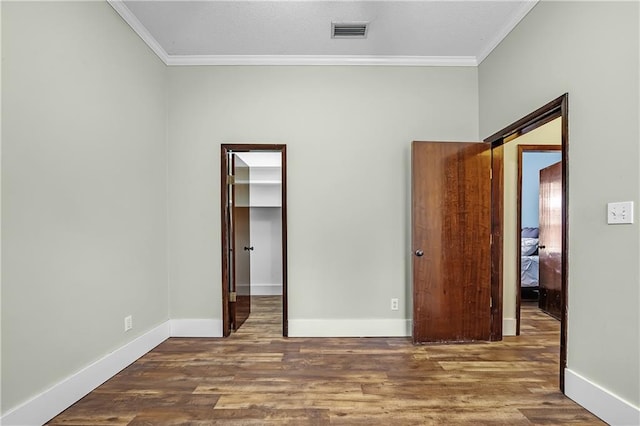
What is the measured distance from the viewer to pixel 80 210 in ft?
7.44

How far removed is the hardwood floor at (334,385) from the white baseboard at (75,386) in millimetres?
60

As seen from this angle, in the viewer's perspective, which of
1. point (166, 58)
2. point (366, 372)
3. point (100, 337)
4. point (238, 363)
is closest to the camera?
point (100, 337)

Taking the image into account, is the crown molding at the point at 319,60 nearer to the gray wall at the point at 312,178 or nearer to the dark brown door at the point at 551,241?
the gray wall at the point at 312,178

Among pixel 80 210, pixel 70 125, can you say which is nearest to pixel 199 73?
pixel 70 125

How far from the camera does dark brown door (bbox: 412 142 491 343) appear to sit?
3.25 meters

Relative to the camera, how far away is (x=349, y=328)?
3498 millimetres

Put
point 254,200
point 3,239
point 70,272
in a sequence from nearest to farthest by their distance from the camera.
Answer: point 3,239 → point 70,272 → point 254,200

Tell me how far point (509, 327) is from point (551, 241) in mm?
1529

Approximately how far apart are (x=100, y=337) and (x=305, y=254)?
182cm

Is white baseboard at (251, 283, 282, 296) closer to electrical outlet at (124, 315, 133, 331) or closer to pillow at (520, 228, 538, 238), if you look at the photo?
electrical outlet at (124, 315, 133, 331)

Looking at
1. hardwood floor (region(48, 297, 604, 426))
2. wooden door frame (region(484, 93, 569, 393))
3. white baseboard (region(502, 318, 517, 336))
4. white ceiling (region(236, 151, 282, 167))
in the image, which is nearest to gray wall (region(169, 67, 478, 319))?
hardwood floor (region(48, 297, 604, 426))

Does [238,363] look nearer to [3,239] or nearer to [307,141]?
[3,239]

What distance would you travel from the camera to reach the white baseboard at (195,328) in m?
3.51

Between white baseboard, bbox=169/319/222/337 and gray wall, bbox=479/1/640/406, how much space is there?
300cm
